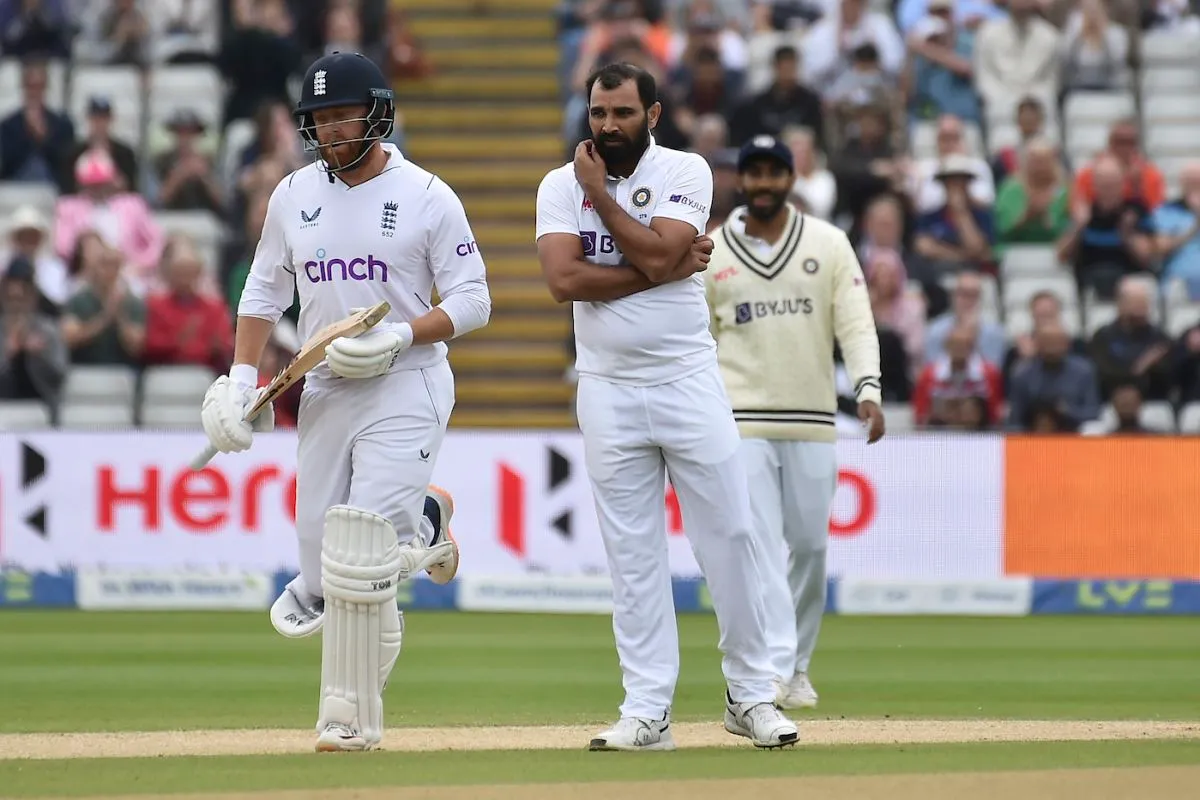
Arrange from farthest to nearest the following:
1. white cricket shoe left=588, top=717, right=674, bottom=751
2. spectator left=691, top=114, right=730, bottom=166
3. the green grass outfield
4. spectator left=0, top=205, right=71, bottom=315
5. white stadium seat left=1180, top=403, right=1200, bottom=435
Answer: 1. spectator left=691, top=114, right=730, bottom=166
2. spectator left=0, top=205, right=71, bottom=315
3. white stadium seat left=1180, top=403, right=1200, bottom=435
4. white cricket shoe left=588, top=717, right=674, bottom=751
5. the green grass outfield

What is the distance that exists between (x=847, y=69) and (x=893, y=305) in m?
2.60

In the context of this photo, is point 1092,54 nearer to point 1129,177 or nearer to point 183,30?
point 1129,177

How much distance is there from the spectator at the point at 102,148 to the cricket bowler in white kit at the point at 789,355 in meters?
7.96

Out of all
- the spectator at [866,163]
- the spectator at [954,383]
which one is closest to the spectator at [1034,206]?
the spectator at [866,163]

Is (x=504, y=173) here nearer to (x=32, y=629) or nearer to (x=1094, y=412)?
(x=1094, y=412)

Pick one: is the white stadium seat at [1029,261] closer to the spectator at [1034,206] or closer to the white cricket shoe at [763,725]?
the spectator at [1034,206]

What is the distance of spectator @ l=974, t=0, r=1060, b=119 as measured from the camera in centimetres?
1585

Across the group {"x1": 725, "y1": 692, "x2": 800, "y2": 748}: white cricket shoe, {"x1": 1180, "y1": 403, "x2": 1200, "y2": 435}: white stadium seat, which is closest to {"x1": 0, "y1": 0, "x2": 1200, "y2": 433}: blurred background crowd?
{"x1": 1180, "y1": 403, "x2": 1200, "y2": 435}: white stadium seat

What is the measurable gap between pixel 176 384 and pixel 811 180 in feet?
14.6

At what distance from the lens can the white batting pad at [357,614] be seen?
6145 millimetres

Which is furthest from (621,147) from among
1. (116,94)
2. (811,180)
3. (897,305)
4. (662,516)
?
(116,94)

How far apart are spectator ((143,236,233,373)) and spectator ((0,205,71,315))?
741 millimetres

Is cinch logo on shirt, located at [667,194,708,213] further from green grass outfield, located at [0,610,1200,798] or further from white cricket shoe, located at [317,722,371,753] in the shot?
white cricket shoe, located at [317,722,371,753]

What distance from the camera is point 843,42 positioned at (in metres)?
16.0
